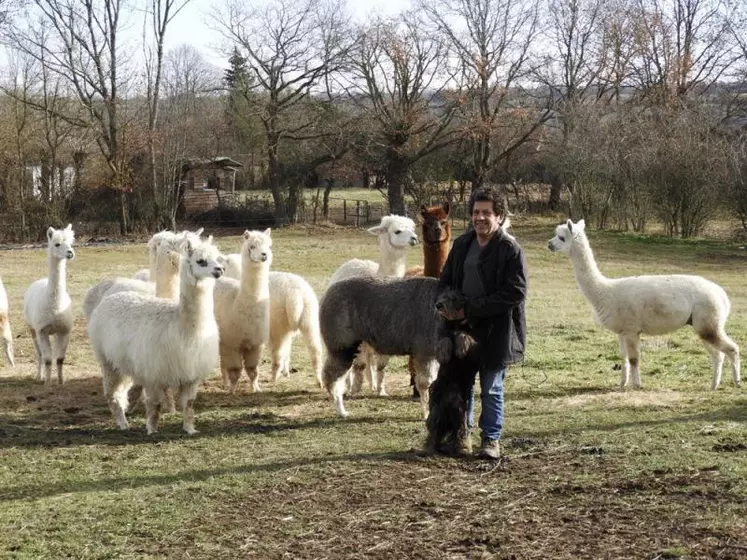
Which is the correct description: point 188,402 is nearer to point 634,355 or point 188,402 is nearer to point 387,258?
point 387,258

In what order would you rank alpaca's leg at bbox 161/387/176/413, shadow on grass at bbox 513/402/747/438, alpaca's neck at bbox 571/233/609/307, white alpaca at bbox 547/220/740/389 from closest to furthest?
shadow on grass at bbox 513/402/747/438, alpaca's leg at bbox 161/387/176/413, white alpaca at bbox 547/220/740/389, alpaca's neck at bbox 571/233/609/307

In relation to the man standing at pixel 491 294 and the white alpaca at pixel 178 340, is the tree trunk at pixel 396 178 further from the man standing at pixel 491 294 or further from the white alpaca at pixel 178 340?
the man standing at pixel 491 294

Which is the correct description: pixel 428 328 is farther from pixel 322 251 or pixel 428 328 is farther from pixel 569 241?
pixel 322 251

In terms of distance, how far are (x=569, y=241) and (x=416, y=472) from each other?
4472 mm

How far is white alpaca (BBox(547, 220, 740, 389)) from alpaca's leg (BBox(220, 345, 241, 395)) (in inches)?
142

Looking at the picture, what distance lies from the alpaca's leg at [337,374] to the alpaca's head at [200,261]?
51.3 inches

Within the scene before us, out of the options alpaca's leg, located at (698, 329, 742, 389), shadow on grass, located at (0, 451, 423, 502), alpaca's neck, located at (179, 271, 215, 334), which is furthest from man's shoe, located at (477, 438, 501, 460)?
alpaca's leg, located at (698, 329, 742, 389)

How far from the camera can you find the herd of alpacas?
6883mm

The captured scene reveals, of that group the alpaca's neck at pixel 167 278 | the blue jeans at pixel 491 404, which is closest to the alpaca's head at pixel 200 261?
the alpaca's neck at pixel 167 278

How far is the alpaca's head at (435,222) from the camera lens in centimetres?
784

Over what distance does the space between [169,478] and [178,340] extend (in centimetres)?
152

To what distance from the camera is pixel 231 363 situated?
8828 millimetres

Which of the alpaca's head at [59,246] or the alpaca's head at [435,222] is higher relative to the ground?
the alpaca's head at [435,222]

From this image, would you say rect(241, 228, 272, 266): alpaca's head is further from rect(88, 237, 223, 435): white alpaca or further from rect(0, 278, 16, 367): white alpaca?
rect(0, 278, 16, 367): white alpaca
